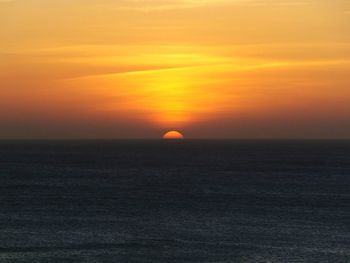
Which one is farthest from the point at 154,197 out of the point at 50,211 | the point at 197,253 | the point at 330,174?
the point at 330,174

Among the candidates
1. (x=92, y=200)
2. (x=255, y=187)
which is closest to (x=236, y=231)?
(x=92, y=200)

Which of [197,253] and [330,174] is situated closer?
[197,253]

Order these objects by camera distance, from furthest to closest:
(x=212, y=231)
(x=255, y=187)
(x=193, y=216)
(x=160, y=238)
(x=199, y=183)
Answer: (x=199, y=183) < (x=255, y=187) < (x=193, y=216) < (x=212, y=231) < (x=160, y=238)

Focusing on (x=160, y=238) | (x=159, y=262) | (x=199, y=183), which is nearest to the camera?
(x=159, y=262)

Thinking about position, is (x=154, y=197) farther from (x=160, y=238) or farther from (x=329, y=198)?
(x=160, y=238)

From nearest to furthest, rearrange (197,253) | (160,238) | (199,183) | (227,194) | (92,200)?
(197,253)
(160,238)
(92,200)
(227,194)
(199,183)

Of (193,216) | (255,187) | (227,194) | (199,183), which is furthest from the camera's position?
(199,183)

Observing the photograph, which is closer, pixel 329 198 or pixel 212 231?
pixel 212 231

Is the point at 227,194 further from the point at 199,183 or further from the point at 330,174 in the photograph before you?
the point at 330,174

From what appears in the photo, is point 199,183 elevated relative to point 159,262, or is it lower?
elevated
